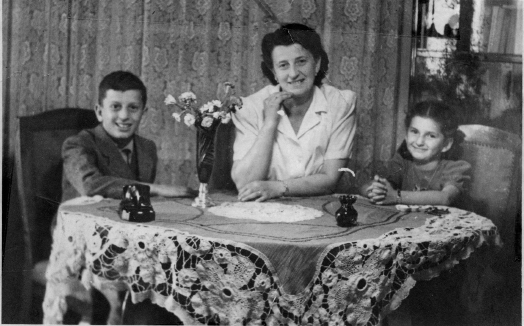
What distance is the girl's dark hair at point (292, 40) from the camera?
309 cm

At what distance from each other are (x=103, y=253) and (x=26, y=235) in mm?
644

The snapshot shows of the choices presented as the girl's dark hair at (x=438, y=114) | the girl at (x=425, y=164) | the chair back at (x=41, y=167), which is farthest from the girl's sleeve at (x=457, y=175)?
the chair back at (x=41, y=167)

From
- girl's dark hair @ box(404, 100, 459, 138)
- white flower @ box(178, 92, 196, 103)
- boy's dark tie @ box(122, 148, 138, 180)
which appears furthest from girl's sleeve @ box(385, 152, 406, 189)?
boy's dark tie @ box(122, 148, 138, 180)

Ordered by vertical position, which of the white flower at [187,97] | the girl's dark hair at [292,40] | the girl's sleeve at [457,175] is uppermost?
the girl's dark hair at [292,40]

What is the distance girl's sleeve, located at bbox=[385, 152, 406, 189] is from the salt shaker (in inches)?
16.3

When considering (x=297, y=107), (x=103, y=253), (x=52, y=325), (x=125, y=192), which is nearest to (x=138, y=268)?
(x=103, y=253)

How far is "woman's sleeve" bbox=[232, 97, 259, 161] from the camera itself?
122 inches

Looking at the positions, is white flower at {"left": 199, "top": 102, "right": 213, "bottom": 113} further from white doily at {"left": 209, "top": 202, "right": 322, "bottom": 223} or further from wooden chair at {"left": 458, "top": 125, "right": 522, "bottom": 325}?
wooden chair at {"left": 458, "top": 125, "right": 522, "bottom": 325}

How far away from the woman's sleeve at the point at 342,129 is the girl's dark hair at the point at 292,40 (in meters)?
0.25

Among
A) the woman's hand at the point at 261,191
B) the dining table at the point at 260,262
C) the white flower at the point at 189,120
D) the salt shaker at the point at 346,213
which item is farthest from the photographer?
the woman's hand at the point at 261,191

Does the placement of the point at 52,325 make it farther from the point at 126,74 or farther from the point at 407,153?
the point at 407,153

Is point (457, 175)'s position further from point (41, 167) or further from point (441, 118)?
point (41, 167)

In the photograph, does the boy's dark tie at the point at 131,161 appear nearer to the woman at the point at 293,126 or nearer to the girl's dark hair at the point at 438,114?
the woman at the point at 293,126

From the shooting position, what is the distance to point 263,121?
313 cm
